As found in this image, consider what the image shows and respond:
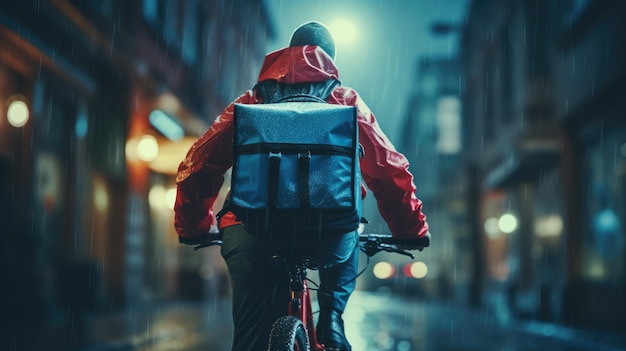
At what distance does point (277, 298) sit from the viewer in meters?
3.39

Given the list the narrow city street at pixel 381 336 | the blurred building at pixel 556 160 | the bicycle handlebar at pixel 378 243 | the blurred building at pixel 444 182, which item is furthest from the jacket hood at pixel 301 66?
the blurred building at pixel 444 182

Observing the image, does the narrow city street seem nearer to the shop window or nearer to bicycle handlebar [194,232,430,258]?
the shop window

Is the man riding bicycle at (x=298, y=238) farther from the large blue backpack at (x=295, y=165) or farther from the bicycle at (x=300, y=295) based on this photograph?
the large blue backpack at (x=295, y=165)

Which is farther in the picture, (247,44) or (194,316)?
(247,44)

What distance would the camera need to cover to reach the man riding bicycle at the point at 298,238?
3.17 meters

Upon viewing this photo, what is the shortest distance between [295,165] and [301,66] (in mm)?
485

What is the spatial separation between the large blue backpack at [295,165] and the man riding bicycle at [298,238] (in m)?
0.22

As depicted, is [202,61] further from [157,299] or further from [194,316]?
[194,316]

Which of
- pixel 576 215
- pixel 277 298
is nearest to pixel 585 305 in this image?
pixel 576 215

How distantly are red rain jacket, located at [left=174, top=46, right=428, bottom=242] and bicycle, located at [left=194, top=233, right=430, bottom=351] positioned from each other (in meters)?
0.19

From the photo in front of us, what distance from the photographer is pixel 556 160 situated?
61.9 ft

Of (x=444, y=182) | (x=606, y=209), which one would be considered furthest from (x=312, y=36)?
(x=444, y=182)

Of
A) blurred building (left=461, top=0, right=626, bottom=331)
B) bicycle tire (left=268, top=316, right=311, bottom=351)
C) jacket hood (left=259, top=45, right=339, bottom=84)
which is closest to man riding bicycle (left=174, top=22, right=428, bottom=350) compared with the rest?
jacket hood (left=259, top=45, right=339, bottom=84)

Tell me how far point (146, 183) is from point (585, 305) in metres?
10.5
